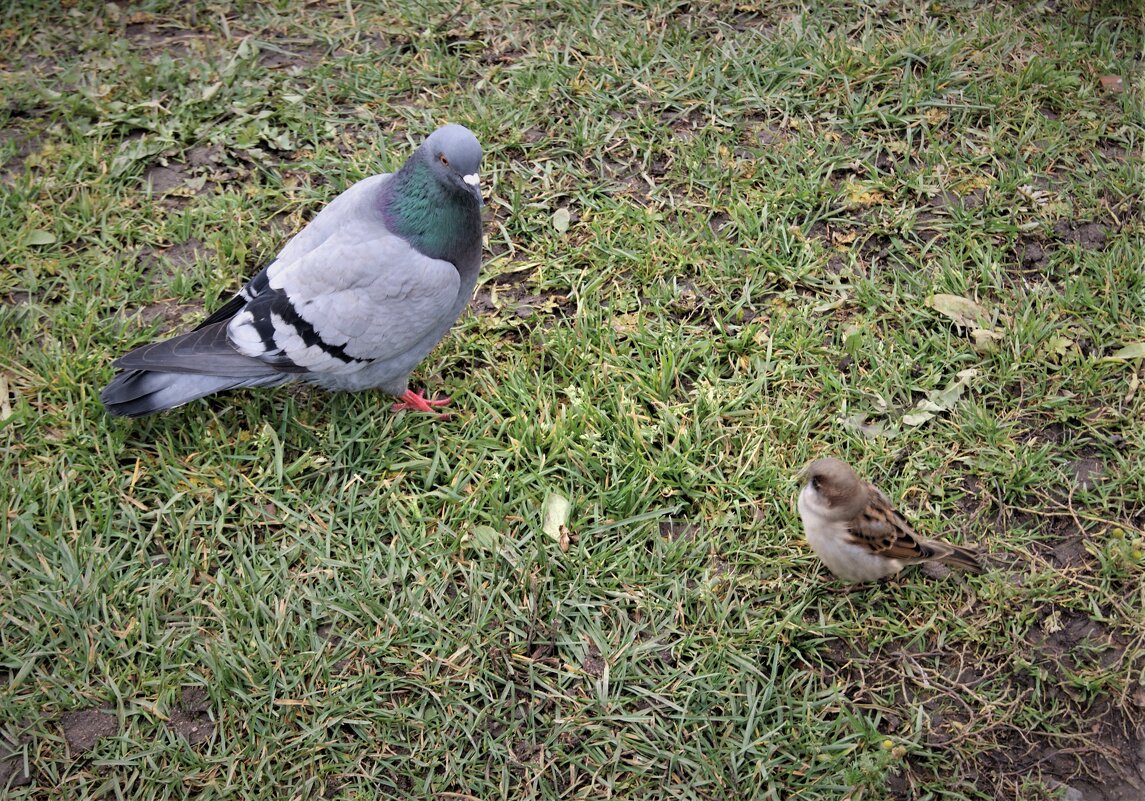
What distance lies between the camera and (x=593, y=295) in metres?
3.89

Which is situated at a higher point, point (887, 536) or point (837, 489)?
point (837, 489)

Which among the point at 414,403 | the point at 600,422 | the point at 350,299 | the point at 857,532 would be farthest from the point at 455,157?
the point at 857,532

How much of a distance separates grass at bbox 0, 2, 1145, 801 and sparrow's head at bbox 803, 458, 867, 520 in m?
0.41

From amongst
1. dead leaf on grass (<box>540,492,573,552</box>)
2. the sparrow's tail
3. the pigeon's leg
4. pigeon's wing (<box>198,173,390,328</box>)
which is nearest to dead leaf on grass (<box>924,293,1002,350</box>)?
dead leaf on grass (<box>540,492,573,552</box>)

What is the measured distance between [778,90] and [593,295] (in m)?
1.69

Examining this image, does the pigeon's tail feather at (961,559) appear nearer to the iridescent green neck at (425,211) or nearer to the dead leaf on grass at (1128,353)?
the dead leaf on grass at (1128,353)

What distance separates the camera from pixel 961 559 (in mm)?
2967

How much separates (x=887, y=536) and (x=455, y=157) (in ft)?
6.47

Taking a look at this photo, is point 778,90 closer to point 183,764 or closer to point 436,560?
point 436,560

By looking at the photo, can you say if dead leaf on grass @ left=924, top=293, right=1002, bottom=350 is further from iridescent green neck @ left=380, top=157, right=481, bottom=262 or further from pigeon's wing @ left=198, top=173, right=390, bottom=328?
pigeon's wing @ left=198, top=173, right=390, bottom=328

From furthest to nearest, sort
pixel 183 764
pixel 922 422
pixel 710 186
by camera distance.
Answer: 1. pixel 710 186
2. pixel 922 422
3. pixel 183 764

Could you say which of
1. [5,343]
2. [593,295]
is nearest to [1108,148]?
[593,295]

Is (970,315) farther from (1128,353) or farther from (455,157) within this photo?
(455,157)

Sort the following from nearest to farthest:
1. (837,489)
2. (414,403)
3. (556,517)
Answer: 1. (837,489)
2. (556,517)
3. (414,403)
